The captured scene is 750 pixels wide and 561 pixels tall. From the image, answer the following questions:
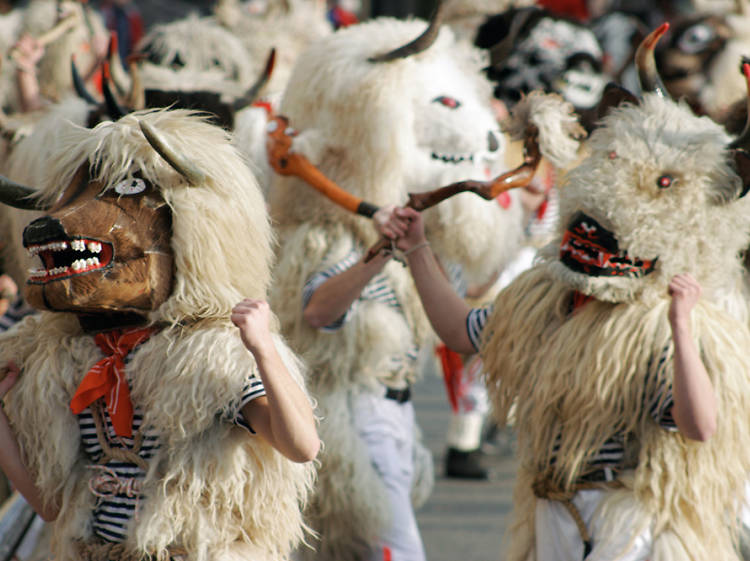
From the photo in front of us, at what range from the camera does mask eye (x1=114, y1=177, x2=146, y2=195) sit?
2.13 meters

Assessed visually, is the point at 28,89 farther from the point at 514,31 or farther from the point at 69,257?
the point at 69,257

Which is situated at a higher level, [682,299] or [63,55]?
[682,299]

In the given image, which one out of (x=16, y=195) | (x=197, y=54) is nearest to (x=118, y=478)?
(x=16, y=195)

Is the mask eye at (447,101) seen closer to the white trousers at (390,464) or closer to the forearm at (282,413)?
the white trousers at (390,464)

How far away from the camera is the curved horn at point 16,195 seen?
2.24 meters

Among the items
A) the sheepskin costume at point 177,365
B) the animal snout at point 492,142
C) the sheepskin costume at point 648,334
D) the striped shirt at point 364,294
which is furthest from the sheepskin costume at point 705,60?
the sheepskin costume at point 177,365

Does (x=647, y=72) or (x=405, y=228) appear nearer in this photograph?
(x=647, y=72)

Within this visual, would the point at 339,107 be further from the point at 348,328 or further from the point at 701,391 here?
the point at 701,391

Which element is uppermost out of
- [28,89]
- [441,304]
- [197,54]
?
[441,304]

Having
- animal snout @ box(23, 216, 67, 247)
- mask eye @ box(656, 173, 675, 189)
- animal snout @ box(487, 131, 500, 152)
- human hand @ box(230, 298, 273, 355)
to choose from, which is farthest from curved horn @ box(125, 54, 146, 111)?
mask eye @ box(656, 173, 675, 189)

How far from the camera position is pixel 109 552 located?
6.91 feet

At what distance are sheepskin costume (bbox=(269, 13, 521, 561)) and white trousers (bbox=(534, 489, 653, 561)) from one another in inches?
26.9

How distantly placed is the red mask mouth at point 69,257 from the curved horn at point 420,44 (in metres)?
1.35

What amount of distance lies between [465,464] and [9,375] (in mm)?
3386
